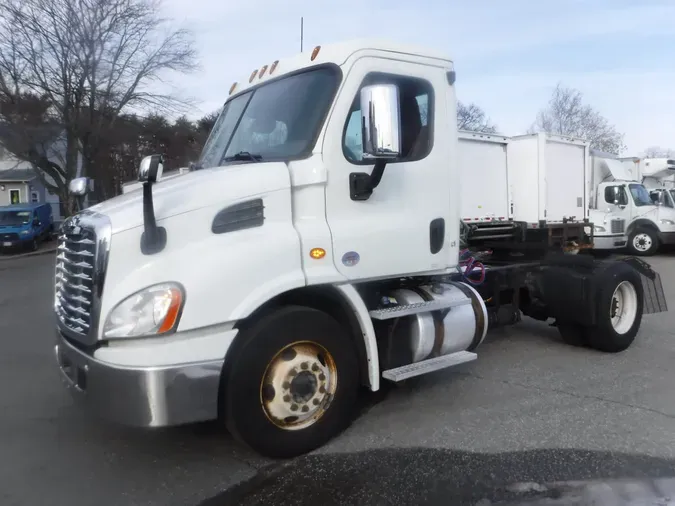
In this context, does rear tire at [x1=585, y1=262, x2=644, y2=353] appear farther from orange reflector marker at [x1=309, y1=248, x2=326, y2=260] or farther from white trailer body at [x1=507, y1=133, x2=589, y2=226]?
orange reflector marker at [x1=309, y1=248, x2=326, y2=260]

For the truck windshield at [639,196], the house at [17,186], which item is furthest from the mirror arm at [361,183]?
the house at [17,186]

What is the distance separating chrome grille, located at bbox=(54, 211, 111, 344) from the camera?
11.6ft

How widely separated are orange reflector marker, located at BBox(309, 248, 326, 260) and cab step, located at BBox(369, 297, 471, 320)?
2.18 ft

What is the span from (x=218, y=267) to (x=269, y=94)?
1.79m

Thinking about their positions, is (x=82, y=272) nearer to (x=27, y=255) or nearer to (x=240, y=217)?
(x=240, y=217)

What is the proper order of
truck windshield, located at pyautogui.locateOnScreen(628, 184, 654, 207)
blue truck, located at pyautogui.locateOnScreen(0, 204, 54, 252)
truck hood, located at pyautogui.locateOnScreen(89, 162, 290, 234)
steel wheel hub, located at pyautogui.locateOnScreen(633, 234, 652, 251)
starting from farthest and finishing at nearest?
blue truck, located at pyautogui.locateOnScreen(0, 204, 54, 252) → steel wheel hub, located at pyautogui.locateOnScreen(633, 234, 652, 251) → truck windshield, located at pyautogui.locateOnScreen(628, 184, 654, 207) → truck hood, located at pyautogui.locateOnScreen(89, 162, 290, 234)

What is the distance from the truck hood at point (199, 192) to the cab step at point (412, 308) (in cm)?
120

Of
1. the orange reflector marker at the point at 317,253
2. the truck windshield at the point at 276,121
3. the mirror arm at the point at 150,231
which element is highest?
the truck windshield at the point at 276,121

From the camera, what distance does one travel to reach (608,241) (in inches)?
738

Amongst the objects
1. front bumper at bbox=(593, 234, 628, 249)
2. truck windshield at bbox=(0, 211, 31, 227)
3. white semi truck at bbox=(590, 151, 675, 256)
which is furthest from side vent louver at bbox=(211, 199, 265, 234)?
truck windshield at bbox=(0, 211, 31, 227)

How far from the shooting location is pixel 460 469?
3.95 metres

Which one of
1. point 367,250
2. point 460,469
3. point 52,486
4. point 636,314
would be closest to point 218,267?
point 367,250

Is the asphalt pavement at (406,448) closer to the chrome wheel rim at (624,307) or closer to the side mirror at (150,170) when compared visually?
the chrome wheel rim at (624,307)

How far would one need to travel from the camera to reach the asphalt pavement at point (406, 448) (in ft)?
12.1
